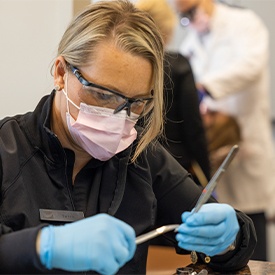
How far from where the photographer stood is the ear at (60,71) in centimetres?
151

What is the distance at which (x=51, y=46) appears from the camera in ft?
6.65

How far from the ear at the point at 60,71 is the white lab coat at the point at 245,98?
1747 millimetres

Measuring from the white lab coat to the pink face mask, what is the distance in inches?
68.8

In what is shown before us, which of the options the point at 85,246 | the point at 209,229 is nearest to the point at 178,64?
the point at 209,229

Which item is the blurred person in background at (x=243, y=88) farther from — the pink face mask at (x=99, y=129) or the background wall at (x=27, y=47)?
the pink face mask at (x=99, y=129)

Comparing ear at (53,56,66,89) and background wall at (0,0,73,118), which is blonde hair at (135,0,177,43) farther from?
ear at (53,56,66,89)

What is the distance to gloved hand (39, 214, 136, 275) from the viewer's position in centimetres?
116

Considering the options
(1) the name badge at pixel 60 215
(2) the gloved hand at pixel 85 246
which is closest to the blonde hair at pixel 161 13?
(1) the name badge at pixel 60 215

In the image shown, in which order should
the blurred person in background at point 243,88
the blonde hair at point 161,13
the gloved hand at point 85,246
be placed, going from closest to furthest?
the gloved hand at point 85,246 < the blonde hair at point 161,13 < the blurred person in background at point 243,88

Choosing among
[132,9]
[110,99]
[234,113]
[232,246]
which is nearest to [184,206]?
[232,246]

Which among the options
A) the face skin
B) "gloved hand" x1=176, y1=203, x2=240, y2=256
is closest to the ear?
the face skin

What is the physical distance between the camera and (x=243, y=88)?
323 centimetres

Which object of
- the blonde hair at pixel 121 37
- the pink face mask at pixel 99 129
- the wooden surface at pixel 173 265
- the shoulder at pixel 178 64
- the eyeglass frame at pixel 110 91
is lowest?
the wooden surface at pixel 173 265

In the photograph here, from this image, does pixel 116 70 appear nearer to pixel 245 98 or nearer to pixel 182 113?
pixel 182 113
